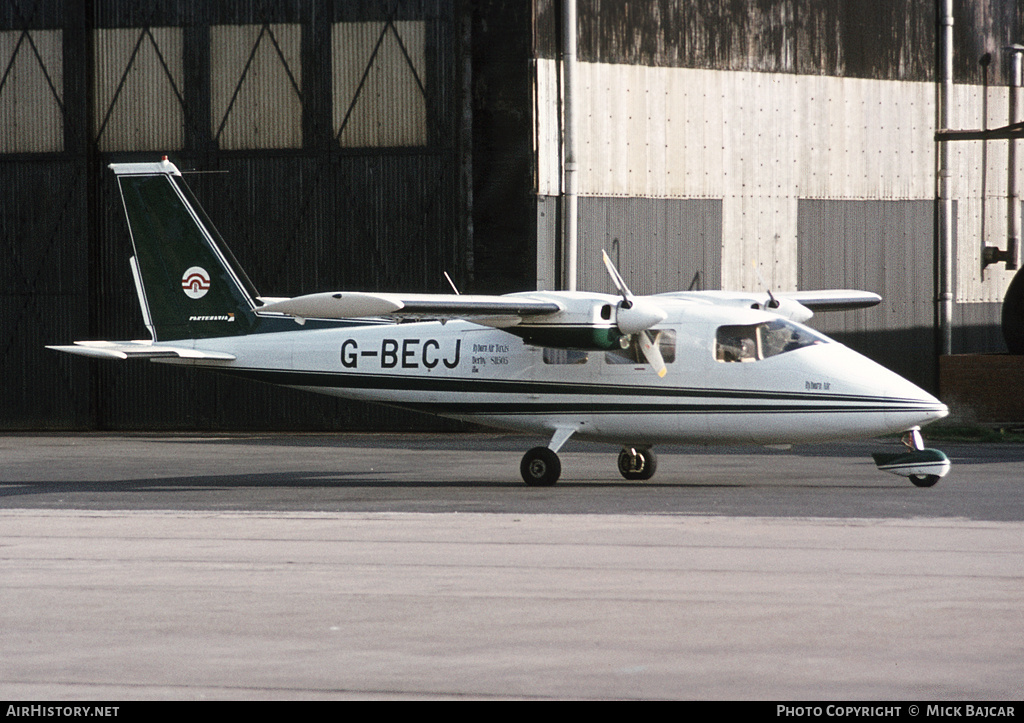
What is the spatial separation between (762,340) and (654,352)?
158 centimetres

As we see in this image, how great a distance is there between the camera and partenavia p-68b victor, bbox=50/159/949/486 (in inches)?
752

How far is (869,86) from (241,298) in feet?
65.0

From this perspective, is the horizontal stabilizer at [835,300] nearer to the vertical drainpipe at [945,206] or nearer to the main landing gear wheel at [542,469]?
the main landing gear wheel at [542,469]

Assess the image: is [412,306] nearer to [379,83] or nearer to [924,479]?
[924,479]

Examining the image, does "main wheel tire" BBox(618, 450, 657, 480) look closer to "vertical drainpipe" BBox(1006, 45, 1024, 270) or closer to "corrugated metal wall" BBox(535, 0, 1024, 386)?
"corrugated metal wall" BBox(535, 0, 1024, 386)

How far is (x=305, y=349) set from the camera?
22.1m

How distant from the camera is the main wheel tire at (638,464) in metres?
21.2

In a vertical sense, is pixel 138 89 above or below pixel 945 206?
above

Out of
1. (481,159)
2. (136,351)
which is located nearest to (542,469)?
(136,351)

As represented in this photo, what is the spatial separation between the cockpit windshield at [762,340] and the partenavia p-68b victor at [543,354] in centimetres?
2

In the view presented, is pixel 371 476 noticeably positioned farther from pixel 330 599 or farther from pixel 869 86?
pixel 869 86

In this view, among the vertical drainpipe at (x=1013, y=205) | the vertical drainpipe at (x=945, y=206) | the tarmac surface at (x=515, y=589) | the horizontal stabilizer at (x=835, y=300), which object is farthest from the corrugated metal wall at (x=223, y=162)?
the vertical drainpipe at (x=1013, y=205)

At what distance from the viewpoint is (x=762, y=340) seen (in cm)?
1972

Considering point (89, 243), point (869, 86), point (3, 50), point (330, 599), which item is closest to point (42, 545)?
point (330, 599)
